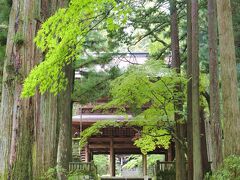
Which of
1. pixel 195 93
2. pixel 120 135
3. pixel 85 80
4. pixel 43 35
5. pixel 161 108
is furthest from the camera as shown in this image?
pixel 120 135

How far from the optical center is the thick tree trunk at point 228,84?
6.21 meters

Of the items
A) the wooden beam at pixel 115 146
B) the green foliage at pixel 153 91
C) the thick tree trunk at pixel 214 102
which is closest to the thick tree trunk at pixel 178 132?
the green foliage at pixel 153 91

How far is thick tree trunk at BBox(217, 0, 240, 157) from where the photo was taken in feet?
20.4

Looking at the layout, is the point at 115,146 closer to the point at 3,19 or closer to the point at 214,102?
the point at 214,102

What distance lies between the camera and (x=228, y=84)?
21.2 ft

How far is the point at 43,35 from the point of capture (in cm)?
443

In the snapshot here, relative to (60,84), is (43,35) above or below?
above

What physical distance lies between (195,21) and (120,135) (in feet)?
34.4

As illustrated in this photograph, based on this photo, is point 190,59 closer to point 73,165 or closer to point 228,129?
point 228,129

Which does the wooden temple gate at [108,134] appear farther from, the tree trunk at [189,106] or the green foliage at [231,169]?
the green foliage at [231,169]

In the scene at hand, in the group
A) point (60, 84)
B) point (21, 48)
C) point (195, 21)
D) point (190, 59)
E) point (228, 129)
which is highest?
point (195, 21)

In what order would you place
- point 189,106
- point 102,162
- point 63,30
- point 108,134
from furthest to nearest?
point 102,162 < point 108,134 < point 189,106 < point 63,30

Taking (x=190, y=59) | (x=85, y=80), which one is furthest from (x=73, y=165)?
(x=190, y=59)

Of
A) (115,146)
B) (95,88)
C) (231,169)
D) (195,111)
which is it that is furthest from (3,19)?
(115,146)
